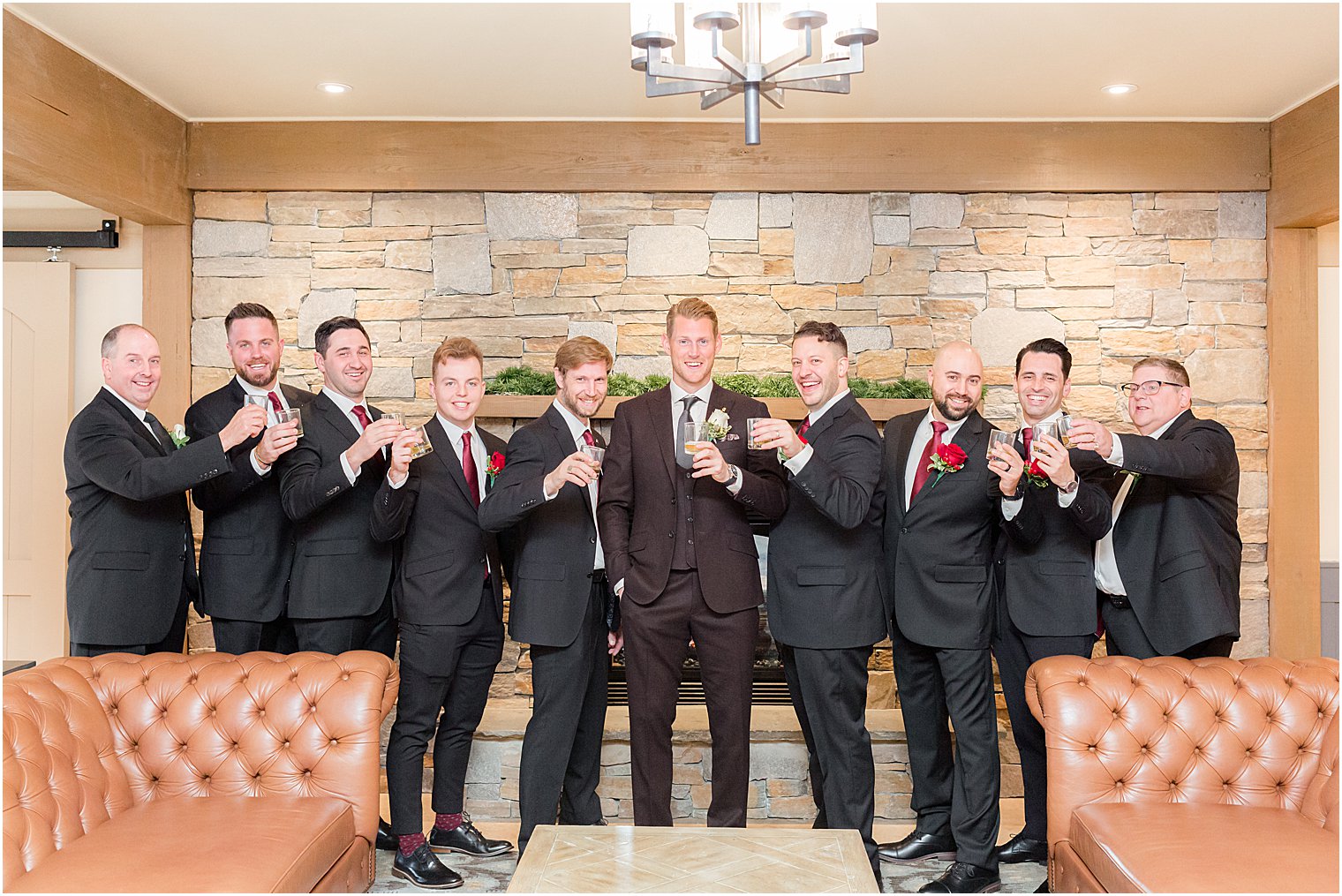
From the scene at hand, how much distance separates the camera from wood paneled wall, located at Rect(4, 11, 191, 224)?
12.6 feet

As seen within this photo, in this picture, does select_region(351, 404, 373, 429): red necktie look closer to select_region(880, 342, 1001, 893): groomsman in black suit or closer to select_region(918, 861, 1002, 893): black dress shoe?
select_region(880, 342, 1001, 893): groomsman in black suit

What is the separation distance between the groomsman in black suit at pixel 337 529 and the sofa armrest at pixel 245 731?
1.67ft

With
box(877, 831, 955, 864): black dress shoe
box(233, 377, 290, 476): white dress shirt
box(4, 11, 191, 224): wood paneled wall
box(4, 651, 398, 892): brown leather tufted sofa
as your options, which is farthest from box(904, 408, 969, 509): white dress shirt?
box(4, 11, 191, 224): wood paneled wall

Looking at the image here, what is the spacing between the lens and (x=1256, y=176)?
16.4ft

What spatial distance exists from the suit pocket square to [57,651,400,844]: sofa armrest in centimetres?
42

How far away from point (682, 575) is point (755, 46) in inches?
67.1

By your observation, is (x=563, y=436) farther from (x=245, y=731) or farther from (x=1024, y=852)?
(x=1024, y=852)

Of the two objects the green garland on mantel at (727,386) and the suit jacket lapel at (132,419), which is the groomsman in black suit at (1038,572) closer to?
the green garland on mantel at (727,386)

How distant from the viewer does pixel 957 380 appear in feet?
11.7

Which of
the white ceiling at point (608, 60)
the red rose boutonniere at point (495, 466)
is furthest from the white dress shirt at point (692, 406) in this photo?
the white ceiling at point (608, 60)

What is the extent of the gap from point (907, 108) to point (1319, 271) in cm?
248

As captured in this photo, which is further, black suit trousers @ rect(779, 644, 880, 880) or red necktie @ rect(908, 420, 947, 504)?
red necktie @ rect(908, 420, 947, 504)

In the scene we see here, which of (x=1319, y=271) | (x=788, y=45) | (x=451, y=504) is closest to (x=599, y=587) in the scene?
(x=451, y=504)

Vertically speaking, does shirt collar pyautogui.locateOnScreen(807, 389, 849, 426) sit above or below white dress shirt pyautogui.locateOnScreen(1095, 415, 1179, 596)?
above
